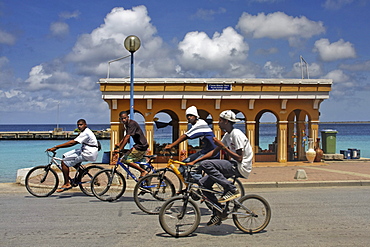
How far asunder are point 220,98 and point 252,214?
43.5 feet

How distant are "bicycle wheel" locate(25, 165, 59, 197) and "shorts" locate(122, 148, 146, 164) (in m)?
1.75

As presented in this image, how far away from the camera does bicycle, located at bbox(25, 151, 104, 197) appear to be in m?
9.55

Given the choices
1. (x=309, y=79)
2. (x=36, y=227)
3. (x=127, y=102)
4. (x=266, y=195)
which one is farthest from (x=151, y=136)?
(x=36, y=227)

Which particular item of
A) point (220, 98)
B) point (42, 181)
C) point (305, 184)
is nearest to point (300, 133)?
point (220, 98)

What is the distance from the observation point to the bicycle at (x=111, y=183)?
29.6 feet

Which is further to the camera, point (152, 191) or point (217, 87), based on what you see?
point (217, 87)

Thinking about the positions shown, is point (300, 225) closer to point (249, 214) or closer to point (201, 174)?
point (249, 214)

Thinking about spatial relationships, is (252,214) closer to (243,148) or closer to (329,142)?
(243,148)

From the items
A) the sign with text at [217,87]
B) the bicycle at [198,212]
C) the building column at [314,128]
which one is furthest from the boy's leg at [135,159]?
the building column at [314,128]

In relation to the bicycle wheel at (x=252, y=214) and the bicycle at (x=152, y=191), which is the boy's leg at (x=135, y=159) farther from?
the bicycle wheel at (x=252, y=214)

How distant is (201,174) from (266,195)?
3.92m

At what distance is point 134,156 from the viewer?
923 centimetres

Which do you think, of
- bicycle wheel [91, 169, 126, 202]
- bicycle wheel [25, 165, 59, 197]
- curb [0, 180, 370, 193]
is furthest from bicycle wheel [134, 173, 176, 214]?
curb [0, 180, 370, 193]

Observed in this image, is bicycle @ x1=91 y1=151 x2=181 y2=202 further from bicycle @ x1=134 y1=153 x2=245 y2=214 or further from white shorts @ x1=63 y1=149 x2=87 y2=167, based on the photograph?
bicycle @ x1=134 y1=153 x2=245 y2=214
